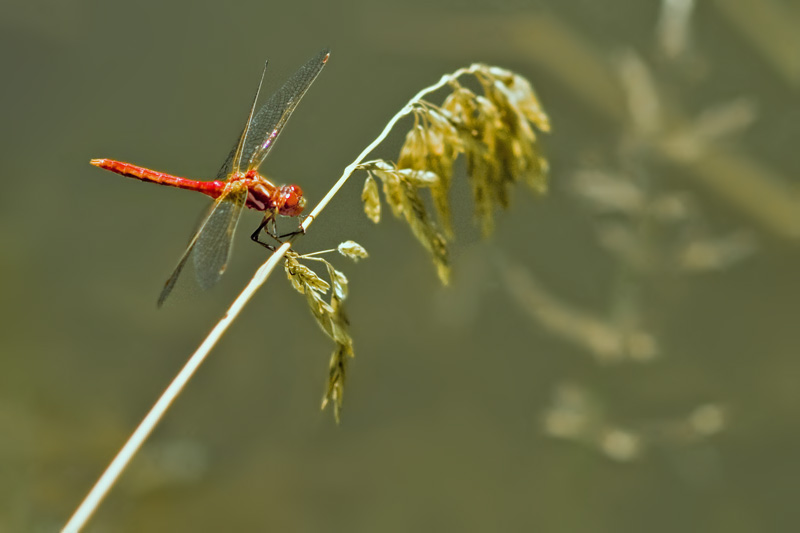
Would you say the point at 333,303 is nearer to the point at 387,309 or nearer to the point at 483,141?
the point at 483,141

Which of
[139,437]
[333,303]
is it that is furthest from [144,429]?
[333,303]

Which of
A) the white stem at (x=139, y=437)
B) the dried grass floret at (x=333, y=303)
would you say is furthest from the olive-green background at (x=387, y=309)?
the white stem at (x=139, y=437)

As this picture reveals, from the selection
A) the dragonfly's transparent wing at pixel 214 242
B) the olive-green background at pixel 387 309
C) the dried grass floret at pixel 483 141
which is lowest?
the olive-green background at pixel 387 309

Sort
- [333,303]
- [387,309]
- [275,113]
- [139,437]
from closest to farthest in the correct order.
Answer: [139,437] → [333,303] → [275,113] → [387,309]

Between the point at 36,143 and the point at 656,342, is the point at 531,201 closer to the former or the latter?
the point at 656,342

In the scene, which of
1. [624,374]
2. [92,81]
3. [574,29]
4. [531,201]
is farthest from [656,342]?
[92,81]

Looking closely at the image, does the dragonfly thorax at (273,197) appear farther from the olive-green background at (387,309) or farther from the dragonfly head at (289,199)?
the olive-green background at (387,309)

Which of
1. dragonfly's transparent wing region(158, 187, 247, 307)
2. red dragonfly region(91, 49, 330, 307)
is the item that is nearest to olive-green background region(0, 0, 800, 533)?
red dragonfly region(91, 49, 330, 307)
